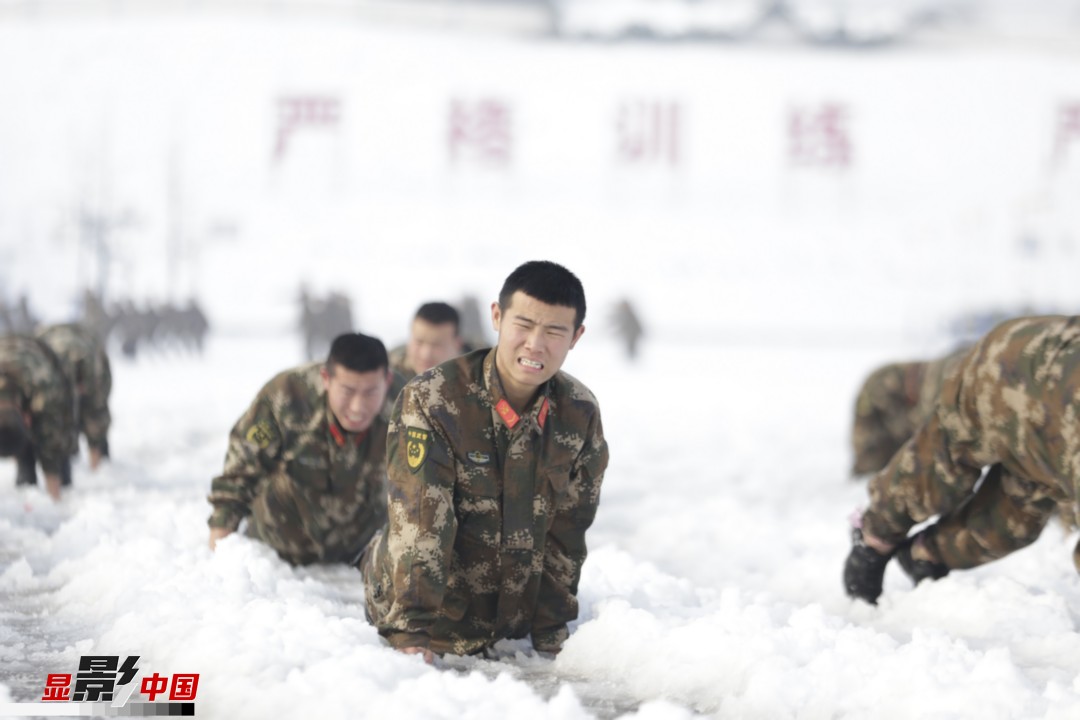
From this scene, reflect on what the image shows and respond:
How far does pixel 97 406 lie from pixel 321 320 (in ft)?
39.9

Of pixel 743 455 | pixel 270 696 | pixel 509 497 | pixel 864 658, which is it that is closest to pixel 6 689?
pixel 270 696

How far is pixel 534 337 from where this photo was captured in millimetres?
2975

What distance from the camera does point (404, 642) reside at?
301cm

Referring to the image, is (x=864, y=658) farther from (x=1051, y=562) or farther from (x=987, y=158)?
(x=987, y=158)

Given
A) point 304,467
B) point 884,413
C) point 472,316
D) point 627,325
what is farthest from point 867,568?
point 627,325

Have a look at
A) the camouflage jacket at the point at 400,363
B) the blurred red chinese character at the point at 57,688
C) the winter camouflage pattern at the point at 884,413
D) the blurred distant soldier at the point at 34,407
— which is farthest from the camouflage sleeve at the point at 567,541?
the winter camouflage pattern at the point at 884,413

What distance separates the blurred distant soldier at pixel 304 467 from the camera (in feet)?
14.4

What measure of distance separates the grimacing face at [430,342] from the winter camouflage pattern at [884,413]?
3.16 metres

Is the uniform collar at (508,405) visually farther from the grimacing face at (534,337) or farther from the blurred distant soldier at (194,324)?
the blurred distant soldier at (194,324)

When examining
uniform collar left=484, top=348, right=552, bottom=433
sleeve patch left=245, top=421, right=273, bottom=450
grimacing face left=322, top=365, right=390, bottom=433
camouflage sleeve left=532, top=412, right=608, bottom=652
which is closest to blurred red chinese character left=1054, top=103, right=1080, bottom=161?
grimacing face left=322, top=365, right=390, bottom=433

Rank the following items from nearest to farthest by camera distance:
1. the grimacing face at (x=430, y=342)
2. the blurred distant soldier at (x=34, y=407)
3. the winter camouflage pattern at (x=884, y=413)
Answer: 1. the grimacing face at (x=430, y=342)
2. the blurred distant soldier at (x=34, y=407)
3. the winter camouflage pattern at (x=884, y=413)

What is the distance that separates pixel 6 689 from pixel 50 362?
3512 mm

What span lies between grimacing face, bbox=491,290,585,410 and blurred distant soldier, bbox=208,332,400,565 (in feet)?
4.28

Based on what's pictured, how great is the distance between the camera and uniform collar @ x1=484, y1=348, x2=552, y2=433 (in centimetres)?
309
